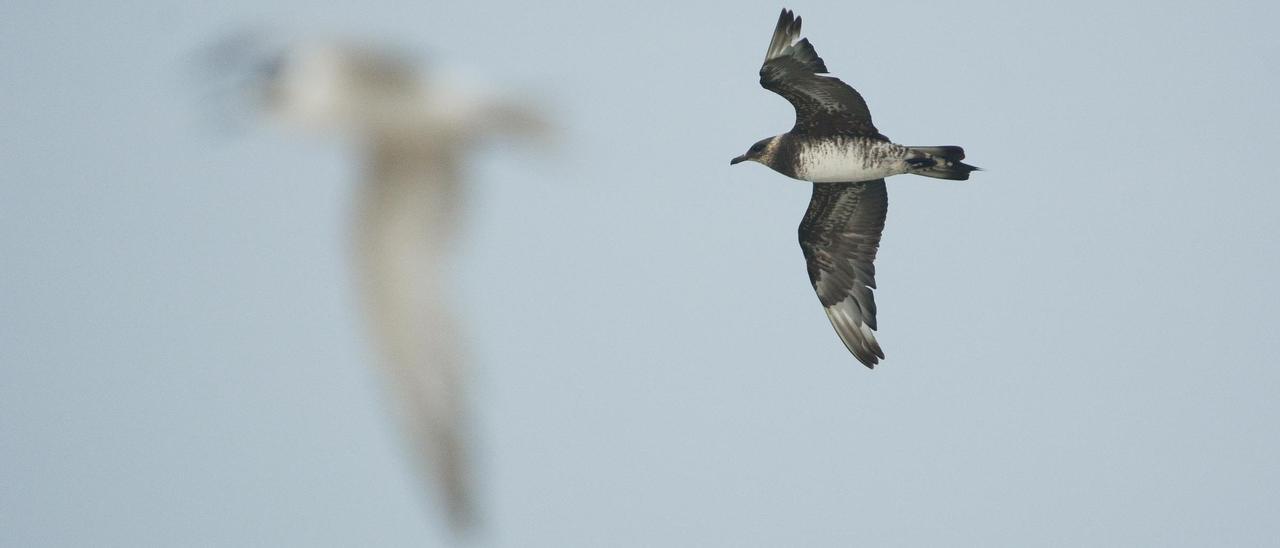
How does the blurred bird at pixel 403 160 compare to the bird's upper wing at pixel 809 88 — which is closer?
the blurred bird at pixel 403 160

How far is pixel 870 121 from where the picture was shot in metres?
13.6

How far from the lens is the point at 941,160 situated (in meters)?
13.5

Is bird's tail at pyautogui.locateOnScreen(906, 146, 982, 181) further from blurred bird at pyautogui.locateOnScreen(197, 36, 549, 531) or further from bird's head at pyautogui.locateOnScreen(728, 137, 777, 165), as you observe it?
blurred bird at pyautogui.locateOnScreen(197, 36, 549, 531)

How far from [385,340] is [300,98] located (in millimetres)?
1729

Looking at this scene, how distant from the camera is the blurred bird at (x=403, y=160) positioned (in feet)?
30.5

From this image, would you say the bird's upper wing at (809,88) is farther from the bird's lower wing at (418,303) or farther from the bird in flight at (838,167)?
the bird's lower wing at (418,303)

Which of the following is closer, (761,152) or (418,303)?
(418,303)

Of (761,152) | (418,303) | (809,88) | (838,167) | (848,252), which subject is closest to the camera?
(418,303)

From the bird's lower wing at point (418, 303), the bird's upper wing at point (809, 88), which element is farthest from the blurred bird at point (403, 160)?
the bird's upper wing at point (809, 88)

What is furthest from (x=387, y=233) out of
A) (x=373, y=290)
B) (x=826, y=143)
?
(x=826, y=143)

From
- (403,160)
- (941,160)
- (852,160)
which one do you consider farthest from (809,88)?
(403,160)

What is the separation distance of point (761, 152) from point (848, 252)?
144 centimetres

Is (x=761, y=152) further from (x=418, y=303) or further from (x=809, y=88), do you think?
(x=418, y=303)

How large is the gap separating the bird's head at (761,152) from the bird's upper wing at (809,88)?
593 mm
